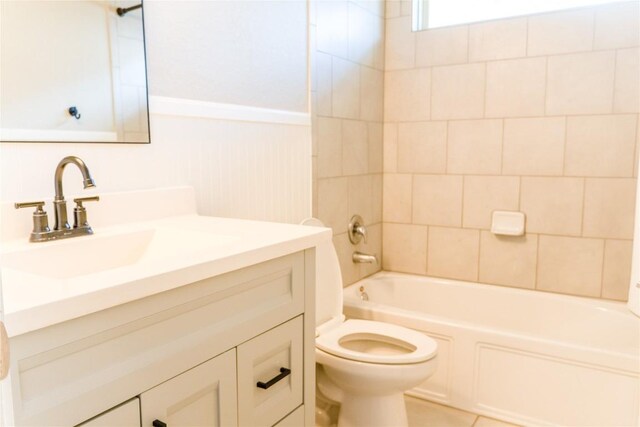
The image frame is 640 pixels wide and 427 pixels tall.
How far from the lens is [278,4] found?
205cm

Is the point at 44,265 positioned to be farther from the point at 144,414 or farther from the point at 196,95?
the point at 196,95

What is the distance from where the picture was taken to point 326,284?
2.15m

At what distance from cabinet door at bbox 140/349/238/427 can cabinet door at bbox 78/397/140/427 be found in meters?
0.01

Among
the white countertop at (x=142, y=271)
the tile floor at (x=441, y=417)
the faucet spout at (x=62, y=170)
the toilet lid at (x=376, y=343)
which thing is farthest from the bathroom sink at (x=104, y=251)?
the tile floor at (x=441, y=417)

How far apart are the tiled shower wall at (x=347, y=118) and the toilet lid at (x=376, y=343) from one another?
0.58 meters

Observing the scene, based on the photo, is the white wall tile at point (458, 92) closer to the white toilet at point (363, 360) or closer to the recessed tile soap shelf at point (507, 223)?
the recessed tile soap shelf at point (507, 223)

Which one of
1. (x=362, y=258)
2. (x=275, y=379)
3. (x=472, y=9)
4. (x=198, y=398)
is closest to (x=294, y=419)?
(x=275, y=379)

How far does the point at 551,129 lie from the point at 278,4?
1.54m

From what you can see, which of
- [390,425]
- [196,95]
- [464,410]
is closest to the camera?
[196,95]

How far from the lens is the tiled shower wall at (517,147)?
243cm

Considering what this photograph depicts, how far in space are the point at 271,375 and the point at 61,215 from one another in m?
0.64

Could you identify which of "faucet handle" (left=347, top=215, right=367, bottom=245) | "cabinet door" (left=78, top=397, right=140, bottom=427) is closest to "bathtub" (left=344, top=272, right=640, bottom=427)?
"faucet handle" (left=347, top=215, right=367, bottom=245)

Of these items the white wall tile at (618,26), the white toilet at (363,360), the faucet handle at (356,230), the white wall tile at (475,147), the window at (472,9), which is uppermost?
the window at (472,9)

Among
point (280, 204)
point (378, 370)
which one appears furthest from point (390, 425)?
point (280, 204)
